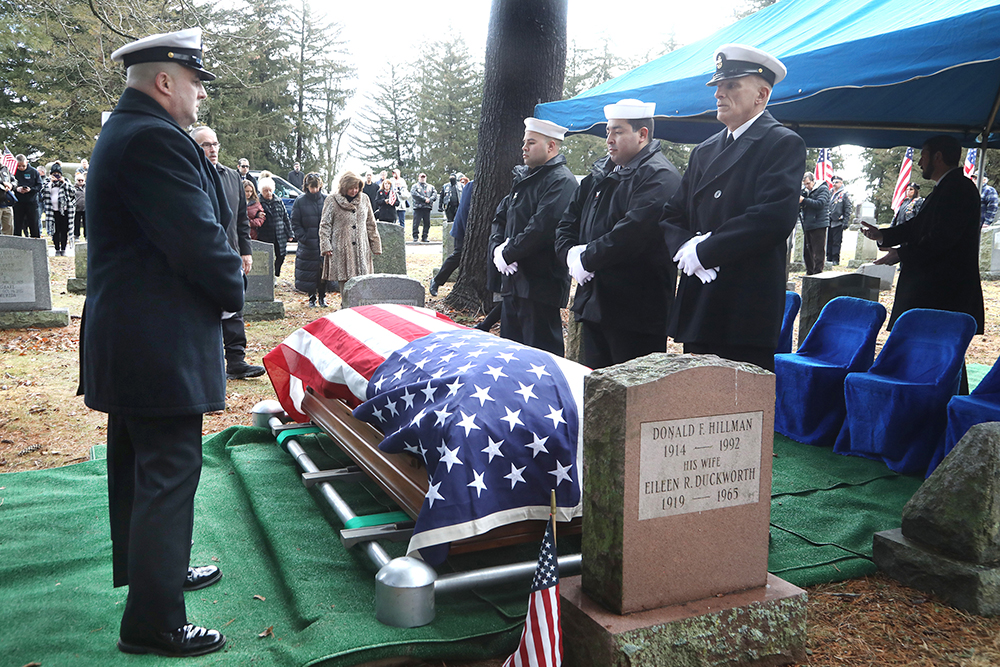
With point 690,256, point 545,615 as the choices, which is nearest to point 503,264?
point 690,256

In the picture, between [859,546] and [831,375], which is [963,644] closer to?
[859,546]

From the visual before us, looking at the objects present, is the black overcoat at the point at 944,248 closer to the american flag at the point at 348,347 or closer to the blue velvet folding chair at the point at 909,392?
the blue velvet folding chair at the point at 909,392

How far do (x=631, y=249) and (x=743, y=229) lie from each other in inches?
37.5

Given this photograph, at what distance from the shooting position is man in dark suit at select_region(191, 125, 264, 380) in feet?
18.4

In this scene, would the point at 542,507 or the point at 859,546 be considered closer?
the point at 542,507

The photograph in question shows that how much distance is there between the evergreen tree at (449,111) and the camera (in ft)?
133

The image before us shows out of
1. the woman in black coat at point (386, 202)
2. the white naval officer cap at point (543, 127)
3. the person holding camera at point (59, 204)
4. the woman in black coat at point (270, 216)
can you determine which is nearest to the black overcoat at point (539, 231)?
the white naval officer cap at point (543, 127)

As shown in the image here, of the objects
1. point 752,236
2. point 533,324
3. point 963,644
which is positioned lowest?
point 963,644

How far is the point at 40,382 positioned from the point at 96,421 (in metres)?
1.51

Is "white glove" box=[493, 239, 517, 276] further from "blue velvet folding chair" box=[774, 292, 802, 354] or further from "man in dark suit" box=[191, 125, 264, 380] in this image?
"blue velvet folding chair" box=[774, 292, 802, 354]

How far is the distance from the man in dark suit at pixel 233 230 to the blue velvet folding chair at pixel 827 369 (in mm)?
3746

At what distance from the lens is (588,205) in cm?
461

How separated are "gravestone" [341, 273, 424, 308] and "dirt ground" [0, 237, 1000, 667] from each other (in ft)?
3.66

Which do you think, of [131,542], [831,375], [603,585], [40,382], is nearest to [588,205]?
[831,375]
